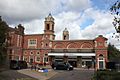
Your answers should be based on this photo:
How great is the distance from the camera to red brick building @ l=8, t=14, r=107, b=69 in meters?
66.4

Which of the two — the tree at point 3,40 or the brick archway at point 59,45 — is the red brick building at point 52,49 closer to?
the brick archway at point 59,45

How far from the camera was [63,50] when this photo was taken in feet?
231

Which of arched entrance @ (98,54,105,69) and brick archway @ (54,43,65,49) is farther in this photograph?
brick archway @ (54,43,65,49)

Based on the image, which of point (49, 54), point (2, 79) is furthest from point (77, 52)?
point (2, 79)

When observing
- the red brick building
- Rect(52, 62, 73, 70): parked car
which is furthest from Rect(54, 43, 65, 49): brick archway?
Rect(52, 62, 73, 70): parked car

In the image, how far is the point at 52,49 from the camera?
7175 cm

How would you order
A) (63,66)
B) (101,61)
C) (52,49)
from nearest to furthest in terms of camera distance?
(63,66) → (101,61) → (52,49)

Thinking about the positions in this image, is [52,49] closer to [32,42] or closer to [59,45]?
[59,45]

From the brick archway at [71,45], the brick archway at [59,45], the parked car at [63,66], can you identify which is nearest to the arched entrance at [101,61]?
the brick archway at [71,45]

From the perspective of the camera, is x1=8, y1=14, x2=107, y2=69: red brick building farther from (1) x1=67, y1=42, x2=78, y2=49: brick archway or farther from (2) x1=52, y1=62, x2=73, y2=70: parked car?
(2) x1=52, y1=62, x2=73, y2=70: parked car

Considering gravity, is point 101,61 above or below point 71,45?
below

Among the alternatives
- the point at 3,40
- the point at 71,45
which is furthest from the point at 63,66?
the point at 3,40

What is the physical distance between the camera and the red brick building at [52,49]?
66.4 metres

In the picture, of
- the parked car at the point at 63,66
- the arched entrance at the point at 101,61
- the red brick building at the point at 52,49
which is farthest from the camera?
the red brick building at the point at 52,49
